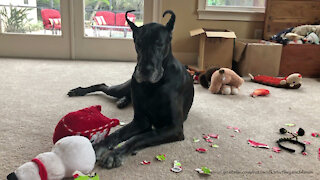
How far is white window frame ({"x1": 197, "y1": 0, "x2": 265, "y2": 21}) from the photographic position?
3568 millimetres

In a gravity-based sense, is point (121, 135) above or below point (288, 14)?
below

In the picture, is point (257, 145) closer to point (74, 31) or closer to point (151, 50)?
point (151, 50)

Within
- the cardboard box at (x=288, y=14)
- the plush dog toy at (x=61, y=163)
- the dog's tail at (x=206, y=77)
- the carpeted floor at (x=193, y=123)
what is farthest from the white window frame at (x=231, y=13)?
the plush dog toy at (x=61, y=163)

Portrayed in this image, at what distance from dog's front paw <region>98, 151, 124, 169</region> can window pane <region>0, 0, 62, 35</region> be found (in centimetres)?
292

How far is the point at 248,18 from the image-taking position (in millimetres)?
3602

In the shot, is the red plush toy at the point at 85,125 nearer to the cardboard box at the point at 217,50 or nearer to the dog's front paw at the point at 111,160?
the dog's front paw at the point at 111,160

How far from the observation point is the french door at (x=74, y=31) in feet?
12.0

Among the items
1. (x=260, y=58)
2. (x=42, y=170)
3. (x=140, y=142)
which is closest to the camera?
(x=42, y=170)

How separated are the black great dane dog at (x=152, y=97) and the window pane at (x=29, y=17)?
265 cm

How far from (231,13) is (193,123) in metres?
2.29

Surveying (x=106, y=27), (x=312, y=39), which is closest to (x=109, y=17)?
(x=106, y=27)

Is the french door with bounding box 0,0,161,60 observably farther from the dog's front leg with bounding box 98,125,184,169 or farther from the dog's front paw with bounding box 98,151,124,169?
the dog's front paw with bounding box 98,151,124,169

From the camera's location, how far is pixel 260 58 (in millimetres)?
3043

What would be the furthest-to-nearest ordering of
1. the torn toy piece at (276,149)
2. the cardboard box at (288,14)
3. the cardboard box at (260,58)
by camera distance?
1. the cardboard box at (288,14)
2. the cardboard box at (260,58)
3. the torn toy piece at (276,149)
